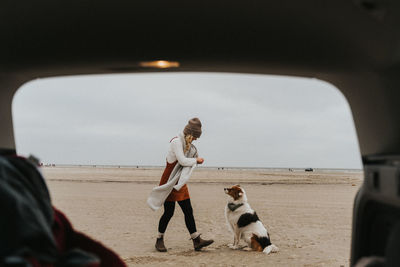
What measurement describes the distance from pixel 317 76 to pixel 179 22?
2.62ft

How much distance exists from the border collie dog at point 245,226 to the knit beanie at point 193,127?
152 centimetres

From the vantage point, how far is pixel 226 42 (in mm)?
1920

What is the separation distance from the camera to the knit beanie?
235 inches

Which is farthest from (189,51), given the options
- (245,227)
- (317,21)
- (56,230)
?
(245,227)

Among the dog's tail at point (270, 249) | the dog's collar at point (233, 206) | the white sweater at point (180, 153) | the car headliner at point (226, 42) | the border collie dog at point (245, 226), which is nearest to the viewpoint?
the car headliner at point (226, 42)

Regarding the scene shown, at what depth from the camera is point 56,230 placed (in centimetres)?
151

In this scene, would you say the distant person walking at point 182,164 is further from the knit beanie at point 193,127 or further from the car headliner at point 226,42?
the car headliner at point 226,42

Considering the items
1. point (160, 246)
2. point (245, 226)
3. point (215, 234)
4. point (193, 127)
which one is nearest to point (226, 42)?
point (193, 127)

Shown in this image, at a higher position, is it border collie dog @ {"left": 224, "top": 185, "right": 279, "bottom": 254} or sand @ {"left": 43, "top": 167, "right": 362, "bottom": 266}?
border collie dog @ {"left": 224, "top": 185, "right": 279, "bottom": 254}

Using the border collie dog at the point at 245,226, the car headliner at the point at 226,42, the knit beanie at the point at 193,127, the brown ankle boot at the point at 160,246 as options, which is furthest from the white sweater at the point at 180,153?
the car headliner at the point at 226,42

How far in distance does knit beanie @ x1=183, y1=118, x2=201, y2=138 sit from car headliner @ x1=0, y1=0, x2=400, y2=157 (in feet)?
12.3

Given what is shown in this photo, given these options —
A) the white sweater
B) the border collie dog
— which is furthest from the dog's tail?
the white sweater

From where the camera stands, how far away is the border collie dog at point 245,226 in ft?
21.7

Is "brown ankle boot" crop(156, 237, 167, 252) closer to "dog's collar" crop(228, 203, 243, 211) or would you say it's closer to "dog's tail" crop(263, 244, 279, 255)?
"dog's collar" crop(228, 203, 243, 211)
